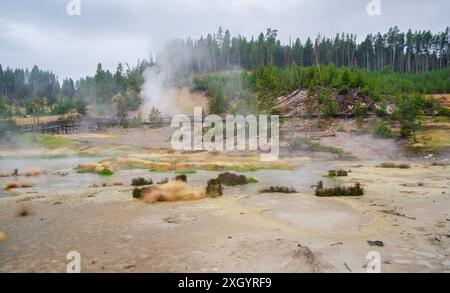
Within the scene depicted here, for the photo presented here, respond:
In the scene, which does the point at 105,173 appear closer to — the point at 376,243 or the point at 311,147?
the point at 376,243

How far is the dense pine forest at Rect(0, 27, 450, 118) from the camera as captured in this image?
66.9 metres

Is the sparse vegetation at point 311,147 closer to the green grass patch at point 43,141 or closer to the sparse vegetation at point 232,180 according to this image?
the sparse vegetation at point 232,180

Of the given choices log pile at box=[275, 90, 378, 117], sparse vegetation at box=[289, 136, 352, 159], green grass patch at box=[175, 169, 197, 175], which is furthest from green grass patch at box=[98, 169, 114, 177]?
log pile at box=[275, 90, 378, 117]

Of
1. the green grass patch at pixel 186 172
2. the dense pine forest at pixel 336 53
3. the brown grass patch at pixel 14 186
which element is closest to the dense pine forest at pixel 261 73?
the dense pine forest at pixel 336 53

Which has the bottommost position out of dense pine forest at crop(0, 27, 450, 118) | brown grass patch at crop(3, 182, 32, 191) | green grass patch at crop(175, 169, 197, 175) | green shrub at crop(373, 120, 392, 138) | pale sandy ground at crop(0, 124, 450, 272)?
green grass patch at crop(175, 169, 197, 175)

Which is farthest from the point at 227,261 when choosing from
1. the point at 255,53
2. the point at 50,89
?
the point at 50,89

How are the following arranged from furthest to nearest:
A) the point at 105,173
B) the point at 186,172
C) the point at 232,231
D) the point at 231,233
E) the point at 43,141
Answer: the point at 43,141 < the point at 186,172 < the point at 105,173 < the point at 232,231 < the point at 231,233

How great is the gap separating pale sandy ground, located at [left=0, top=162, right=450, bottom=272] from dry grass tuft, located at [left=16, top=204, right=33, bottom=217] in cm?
25

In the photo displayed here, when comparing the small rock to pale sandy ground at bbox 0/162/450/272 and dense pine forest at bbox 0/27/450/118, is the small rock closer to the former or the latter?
pale sandy ground at bbox 0/162/450/272

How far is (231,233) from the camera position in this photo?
37.0 feet

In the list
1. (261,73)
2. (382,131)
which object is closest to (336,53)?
(261,73)

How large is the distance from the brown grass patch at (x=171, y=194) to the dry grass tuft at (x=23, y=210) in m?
4.55

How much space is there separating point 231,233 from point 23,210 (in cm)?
923

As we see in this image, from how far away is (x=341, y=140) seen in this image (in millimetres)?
46656
